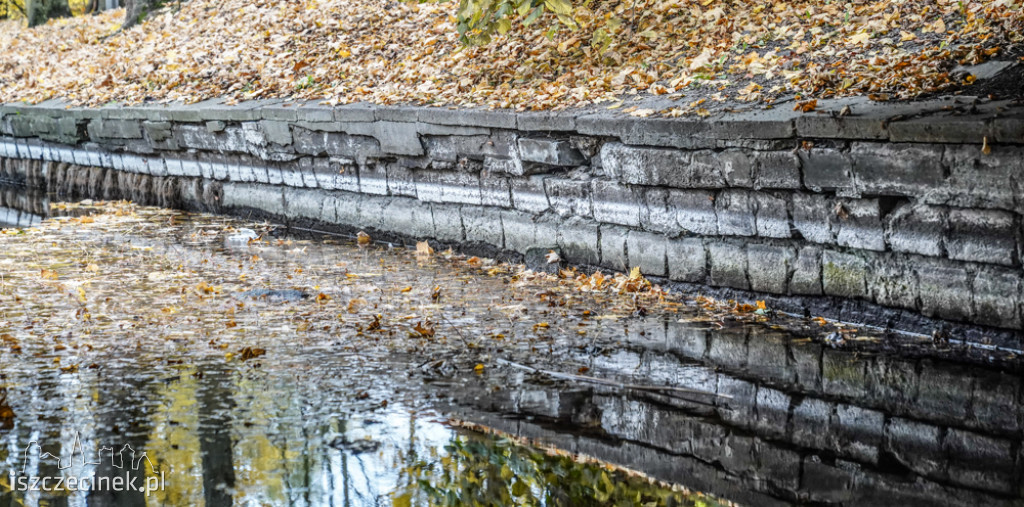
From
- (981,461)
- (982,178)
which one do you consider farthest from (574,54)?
(981,461)

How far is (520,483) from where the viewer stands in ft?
12.0

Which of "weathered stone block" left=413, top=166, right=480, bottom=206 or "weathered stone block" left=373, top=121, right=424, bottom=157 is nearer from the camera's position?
"weathered stone block" left=413, top=166, right=480, bottom=206

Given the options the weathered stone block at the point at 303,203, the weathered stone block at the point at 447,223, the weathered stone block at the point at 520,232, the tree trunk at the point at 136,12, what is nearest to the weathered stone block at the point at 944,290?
the weathered stone block at the point at 520,232

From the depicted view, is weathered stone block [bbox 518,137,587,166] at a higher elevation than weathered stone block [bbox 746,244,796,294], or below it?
higher

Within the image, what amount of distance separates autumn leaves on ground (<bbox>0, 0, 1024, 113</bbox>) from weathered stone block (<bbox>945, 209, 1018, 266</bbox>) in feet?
3.43

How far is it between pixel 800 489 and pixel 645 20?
641cm

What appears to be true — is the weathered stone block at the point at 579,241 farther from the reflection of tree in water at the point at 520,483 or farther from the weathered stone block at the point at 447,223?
the reflection of tree in water at the point at 520,483

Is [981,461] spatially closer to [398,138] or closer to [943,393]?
[943,393]

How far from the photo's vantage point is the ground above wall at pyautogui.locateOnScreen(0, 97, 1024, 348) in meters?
5.29

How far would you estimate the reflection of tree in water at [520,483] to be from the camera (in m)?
3.50

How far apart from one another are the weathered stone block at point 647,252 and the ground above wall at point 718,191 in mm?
12

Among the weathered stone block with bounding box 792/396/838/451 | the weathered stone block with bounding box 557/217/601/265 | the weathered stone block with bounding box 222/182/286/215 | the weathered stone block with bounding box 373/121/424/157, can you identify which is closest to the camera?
the weathered stone block with bounding box 792/396/838/451

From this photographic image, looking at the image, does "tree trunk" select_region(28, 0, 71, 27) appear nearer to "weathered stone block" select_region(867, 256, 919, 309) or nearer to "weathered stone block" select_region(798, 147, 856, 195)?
"weathered stone block" select_region(798, 147, 856, 195)

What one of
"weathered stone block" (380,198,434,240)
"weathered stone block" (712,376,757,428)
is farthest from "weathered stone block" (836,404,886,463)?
"weathered stone block" (380,198,434,240)
